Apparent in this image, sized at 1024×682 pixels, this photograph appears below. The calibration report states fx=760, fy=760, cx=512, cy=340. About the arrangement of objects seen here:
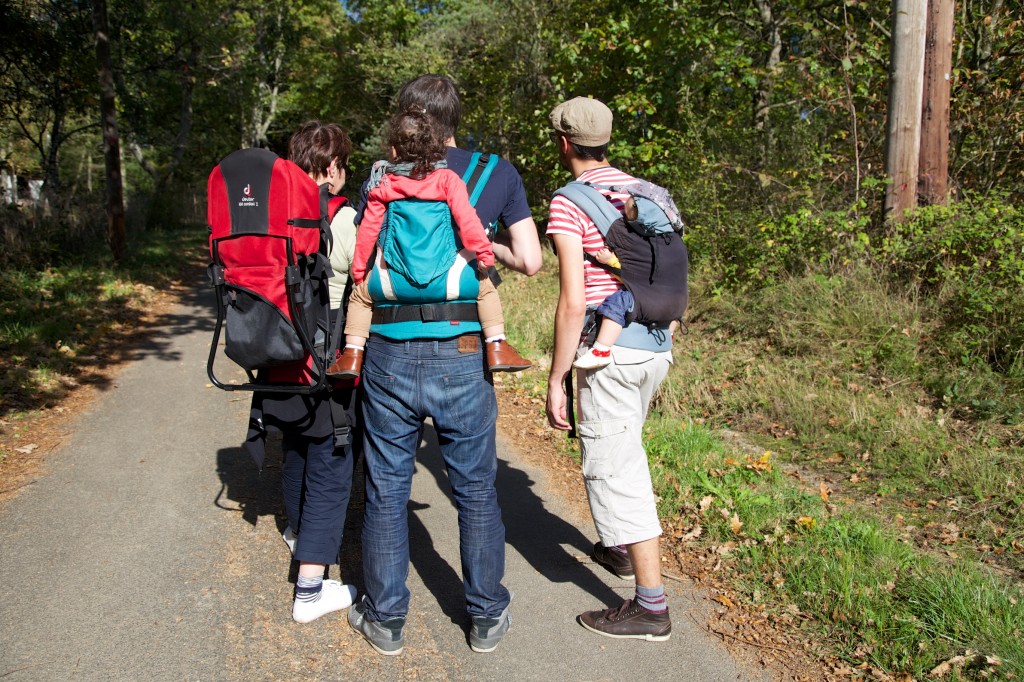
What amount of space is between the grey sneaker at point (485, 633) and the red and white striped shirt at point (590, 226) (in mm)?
1299

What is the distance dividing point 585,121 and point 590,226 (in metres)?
0.42

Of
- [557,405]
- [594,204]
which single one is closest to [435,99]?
[594,204]

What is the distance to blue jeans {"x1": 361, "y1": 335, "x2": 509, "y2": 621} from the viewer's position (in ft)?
9.09

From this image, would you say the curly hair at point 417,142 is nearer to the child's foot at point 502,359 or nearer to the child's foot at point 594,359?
the child's foot at point 502,359

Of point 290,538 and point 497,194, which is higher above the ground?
point 497,194

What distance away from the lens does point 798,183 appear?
868 centimetres

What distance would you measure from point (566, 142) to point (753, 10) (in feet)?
32.1

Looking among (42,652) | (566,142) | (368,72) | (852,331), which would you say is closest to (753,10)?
(852,331)

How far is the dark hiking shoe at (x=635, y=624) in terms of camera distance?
3049 mm

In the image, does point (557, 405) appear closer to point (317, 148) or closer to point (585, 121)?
point (585, 121)

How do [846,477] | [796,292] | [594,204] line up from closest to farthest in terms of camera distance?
[594,204] < [846,477] < [796,292]

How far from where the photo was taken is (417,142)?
2662mm

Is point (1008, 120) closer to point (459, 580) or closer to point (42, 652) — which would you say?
point (459, 580)

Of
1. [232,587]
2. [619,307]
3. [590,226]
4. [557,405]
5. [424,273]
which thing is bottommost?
[232,587]
